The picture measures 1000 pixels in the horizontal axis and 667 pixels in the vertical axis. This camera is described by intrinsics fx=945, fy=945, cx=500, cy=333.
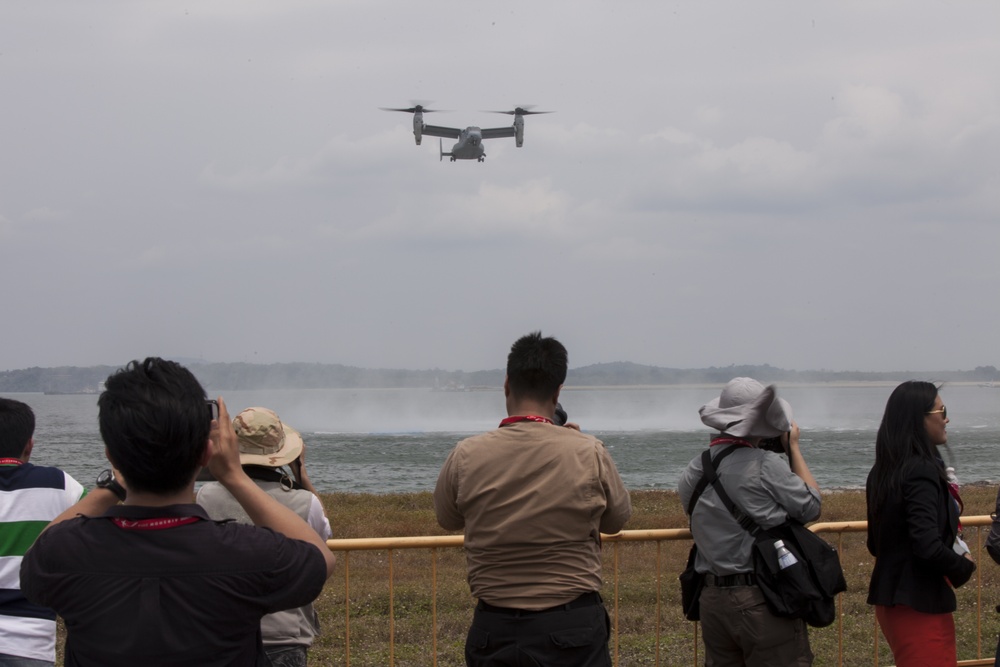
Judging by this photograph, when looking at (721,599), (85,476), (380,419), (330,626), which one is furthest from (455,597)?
(380,419)

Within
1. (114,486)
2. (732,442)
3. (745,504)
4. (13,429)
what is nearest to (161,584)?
(114,486)

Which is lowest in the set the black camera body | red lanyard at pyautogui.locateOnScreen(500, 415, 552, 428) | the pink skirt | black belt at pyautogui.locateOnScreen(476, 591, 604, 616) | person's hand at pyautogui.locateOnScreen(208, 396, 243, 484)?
the pink skirt

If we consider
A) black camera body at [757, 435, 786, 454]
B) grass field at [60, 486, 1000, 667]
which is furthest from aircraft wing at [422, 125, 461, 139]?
black camera body at [757, 435, 786, 454]

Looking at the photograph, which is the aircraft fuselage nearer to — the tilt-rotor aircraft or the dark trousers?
the tilt-rotor aircraft

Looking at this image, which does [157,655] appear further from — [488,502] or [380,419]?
[380,419]

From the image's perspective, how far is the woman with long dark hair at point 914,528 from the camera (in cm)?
472

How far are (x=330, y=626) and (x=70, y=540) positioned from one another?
7647 millimetres

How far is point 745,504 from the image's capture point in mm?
4504

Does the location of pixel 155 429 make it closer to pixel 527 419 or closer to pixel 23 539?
pixel 23 539

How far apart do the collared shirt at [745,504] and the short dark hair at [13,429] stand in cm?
312

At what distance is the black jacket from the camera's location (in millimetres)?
4672

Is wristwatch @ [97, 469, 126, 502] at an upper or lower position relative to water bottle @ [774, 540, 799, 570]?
upper

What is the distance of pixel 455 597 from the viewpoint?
11.2 meters

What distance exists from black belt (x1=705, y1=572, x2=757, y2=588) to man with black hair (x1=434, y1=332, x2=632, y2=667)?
0.75 metres
